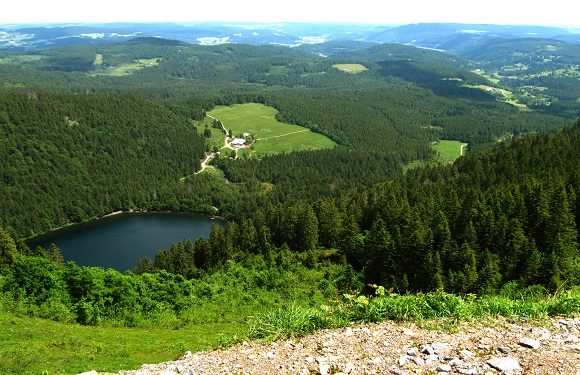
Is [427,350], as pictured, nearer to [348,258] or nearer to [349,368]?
[349,368]

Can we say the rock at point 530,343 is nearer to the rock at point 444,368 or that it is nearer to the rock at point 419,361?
the rock at point 444,368

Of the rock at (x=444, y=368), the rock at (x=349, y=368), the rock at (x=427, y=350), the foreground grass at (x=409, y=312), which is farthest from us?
the foreground grass at (x=409, y=312)

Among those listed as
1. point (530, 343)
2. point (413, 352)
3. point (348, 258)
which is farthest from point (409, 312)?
point (348, 258)

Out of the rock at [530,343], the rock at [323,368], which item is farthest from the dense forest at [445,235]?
the rock at [323,368]

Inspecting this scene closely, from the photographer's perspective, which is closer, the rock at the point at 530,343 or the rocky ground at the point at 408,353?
the rocky ground at the point at 408,353

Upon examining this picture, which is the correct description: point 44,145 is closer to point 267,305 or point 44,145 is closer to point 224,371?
point 267,305

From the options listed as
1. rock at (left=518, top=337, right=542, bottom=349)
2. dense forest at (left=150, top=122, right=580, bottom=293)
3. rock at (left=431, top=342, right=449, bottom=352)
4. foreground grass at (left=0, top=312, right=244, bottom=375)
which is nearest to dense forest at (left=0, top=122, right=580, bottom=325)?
dense forest at (left=150, top=122, right=580, bottom=293)
